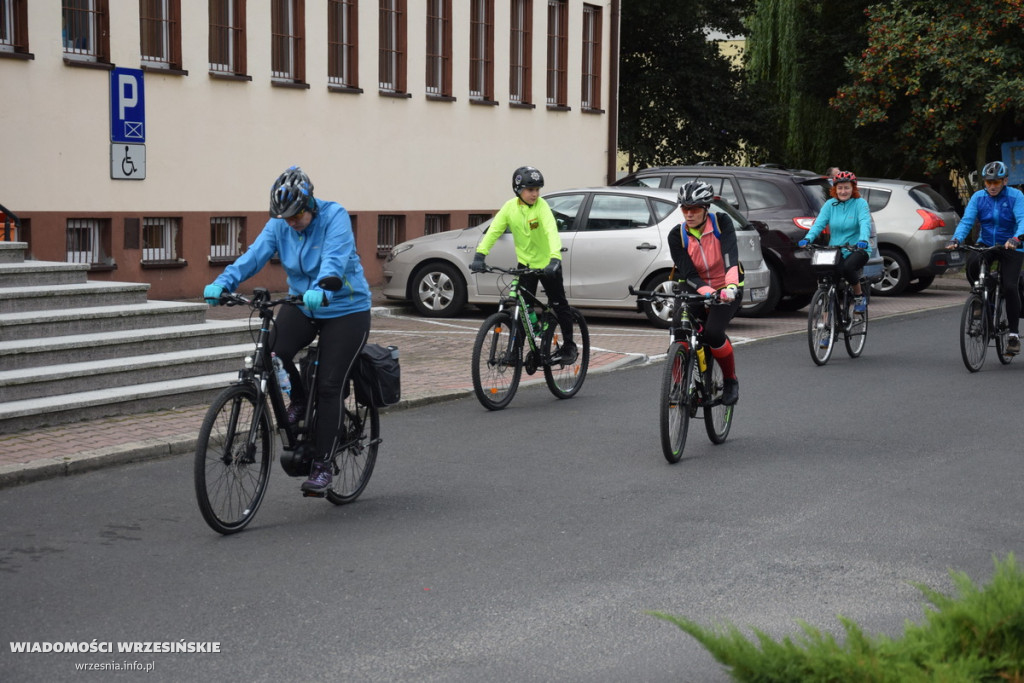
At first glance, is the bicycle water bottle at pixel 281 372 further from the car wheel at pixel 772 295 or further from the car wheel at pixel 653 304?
the car wheel at pixel 772 295

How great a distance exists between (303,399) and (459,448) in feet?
7.89

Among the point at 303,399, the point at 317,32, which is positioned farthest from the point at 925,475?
the point at 317,32

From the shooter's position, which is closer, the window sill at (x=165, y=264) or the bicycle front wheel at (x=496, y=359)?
the bicycle front wheel at (x=496, y=359)

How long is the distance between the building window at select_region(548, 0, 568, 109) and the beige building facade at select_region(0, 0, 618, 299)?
0.04 metres

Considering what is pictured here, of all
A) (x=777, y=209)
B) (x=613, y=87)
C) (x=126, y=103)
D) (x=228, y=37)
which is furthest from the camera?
(x=613, y=87)

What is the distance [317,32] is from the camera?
74.0 feet

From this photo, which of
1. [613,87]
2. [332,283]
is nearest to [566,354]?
[332,283]

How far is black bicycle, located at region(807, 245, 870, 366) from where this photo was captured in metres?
14.0

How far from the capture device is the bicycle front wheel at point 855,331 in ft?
47.6

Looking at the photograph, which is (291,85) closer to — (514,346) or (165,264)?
(165,264)

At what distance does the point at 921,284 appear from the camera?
2438 centimetres

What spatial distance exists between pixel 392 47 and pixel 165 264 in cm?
657

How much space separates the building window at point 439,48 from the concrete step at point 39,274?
44.8 feet

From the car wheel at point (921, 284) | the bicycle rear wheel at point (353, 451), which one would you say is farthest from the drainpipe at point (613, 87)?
the bicycle rear wheel at point (353, 451)
